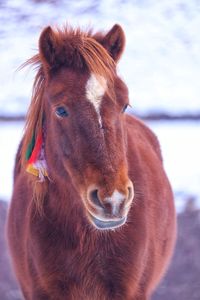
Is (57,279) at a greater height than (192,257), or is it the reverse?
(192,257)

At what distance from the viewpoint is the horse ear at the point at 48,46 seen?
1985 millimetres

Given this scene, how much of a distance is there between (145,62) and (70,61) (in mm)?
3401

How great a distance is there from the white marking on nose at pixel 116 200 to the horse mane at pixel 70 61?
36cm

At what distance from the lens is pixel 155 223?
2.48m

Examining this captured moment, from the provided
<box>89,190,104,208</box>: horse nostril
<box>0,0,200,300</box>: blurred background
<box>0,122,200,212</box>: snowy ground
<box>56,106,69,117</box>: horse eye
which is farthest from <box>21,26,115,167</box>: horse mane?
<box>0,0,200,300</box>: blurred background

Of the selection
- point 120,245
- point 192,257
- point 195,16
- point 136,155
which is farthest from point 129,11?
point 120,245

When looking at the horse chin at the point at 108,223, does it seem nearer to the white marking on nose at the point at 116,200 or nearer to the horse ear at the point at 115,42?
A: the white marking on nose at the point at 116,200

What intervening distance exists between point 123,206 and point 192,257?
8.12 feet

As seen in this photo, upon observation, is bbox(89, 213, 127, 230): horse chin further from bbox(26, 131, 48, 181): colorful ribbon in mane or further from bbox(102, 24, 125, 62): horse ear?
bbox(102, 24, 125, 62): horse ear

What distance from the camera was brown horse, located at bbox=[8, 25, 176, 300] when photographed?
1812 mm

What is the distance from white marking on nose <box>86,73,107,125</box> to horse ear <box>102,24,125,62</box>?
22 centimetres

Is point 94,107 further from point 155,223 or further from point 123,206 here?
point 155,223

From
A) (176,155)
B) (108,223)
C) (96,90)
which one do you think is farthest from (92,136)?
(176,155)

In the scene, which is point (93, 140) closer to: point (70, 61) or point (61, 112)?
point (61, 112)
